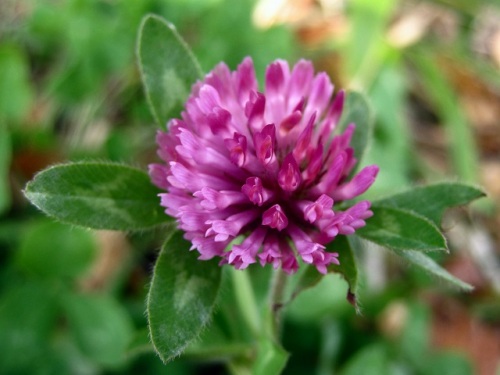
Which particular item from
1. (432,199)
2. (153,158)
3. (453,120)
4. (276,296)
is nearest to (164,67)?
(276,296)

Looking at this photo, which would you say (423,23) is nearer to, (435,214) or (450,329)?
(450,329)

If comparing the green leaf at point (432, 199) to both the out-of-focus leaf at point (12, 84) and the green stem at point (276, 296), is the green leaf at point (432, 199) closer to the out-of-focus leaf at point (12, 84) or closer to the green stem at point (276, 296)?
the green stem at point (276, 296)

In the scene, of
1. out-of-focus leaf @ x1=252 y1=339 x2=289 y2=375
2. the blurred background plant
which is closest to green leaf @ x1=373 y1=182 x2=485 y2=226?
out-of-focus leaf @ x1=252 y1=339 x2=289 y2=375

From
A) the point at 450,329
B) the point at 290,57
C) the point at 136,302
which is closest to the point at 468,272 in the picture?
the point at 450,329

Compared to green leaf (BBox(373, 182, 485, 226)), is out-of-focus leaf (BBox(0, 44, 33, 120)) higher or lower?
lower

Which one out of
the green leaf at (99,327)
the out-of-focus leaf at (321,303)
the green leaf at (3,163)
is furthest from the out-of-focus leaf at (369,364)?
the green leaf at (3,163)

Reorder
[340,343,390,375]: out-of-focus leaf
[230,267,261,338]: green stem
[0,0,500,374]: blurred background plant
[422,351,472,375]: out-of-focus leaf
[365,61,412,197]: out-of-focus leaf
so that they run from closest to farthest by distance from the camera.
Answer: [230,267,261,338]: green stem → [340,343,390,375]: out-of-focus leaf → [0,0,500,374]: blurred background plant → [422,351,472,375]: out-of-focus leaf → [365,61,412,197]: out-of-focus leaf

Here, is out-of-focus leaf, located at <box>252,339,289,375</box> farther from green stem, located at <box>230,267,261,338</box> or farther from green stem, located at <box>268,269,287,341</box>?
green stem, located at <box>230,267,261,338</box>
